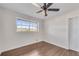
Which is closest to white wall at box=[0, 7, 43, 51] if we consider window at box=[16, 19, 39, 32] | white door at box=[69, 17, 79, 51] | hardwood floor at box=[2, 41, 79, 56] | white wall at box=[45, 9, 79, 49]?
window at box=[16, 19, 39, 32]

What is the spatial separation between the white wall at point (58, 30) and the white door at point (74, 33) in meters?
0.12

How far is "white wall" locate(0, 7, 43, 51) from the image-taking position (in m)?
2.36

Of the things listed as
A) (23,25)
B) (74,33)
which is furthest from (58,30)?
(23,25)

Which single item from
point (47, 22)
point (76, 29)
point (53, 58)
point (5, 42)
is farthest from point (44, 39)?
point (53, 58)

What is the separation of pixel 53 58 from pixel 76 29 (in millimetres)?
2461

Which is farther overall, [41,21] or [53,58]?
[41,21]

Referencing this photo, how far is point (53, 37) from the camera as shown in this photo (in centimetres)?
331

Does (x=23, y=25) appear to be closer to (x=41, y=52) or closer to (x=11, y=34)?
(x=11, y=34)

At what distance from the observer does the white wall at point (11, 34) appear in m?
2.36

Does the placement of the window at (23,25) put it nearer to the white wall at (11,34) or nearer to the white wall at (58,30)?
the white wall at (11,34)

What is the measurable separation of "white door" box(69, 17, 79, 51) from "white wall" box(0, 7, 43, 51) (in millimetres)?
1294

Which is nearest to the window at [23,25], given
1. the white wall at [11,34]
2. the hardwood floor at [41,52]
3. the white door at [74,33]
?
the white wall at [11,34]

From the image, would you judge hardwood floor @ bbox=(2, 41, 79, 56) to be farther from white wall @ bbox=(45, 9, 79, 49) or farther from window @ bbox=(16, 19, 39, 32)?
window @ bbox=(16, 19, 39, 32)

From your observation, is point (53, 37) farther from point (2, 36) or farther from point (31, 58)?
point (31, 58)
